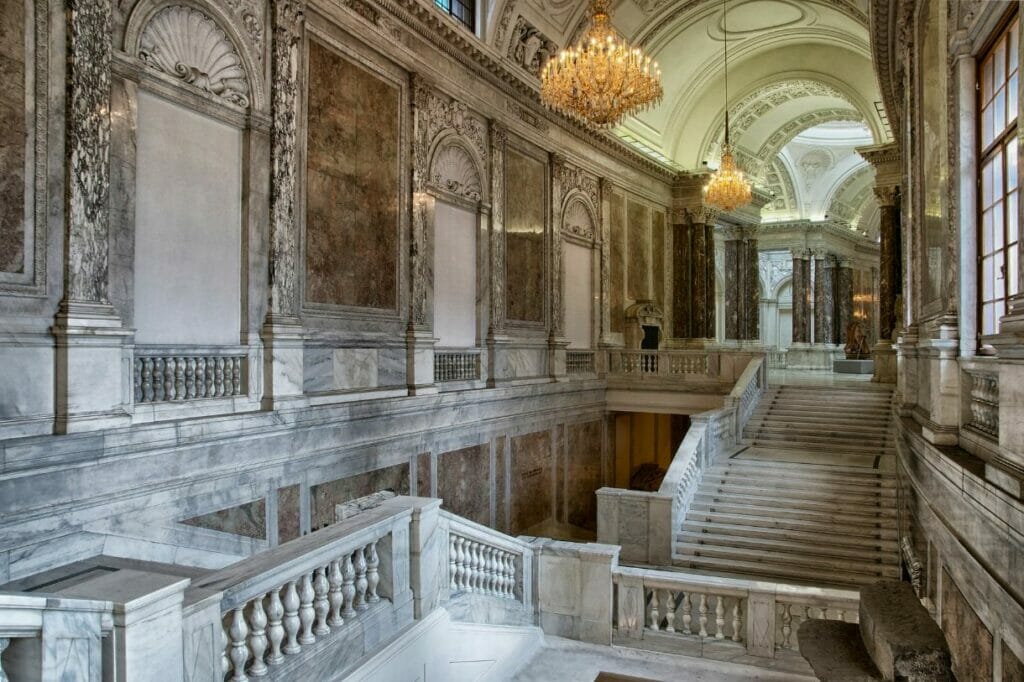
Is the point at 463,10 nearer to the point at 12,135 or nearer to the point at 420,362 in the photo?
the point at 420,362

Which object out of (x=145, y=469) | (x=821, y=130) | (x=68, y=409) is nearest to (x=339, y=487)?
(x=145, y=469)

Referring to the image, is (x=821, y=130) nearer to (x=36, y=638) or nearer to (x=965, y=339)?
(x=965, y=339)

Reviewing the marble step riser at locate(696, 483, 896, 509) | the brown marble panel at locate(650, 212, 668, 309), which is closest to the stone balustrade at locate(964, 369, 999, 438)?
the marble step riser at locate(696, 483, 896, 509)

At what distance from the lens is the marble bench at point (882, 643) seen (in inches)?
102

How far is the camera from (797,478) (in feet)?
40.3

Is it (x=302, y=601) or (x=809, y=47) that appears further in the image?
(x=809, y=47)

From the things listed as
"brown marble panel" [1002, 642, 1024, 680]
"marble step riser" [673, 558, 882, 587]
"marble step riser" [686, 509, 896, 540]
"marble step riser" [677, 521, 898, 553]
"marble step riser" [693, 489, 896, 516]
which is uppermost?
"brown marble panel" [1002, 642, 1024, 680]

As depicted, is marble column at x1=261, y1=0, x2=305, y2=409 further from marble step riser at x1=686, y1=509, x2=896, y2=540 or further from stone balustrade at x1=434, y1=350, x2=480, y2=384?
marble step riser at x1=686, y1=509, x2=896, y2=540

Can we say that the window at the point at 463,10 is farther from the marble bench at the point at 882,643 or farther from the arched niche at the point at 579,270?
the marble bench at the point at 882,643

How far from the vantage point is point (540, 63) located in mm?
15078

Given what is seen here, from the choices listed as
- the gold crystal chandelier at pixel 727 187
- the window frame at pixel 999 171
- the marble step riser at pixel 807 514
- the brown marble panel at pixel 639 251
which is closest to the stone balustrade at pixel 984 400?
the window frame at pixel 999 171

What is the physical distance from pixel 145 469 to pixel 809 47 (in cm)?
2017

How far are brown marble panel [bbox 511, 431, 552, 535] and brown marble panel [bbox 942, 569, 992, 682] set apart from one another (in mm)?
8885

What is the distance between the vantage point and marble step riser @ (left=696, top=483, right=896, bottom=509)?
36.9 ft
